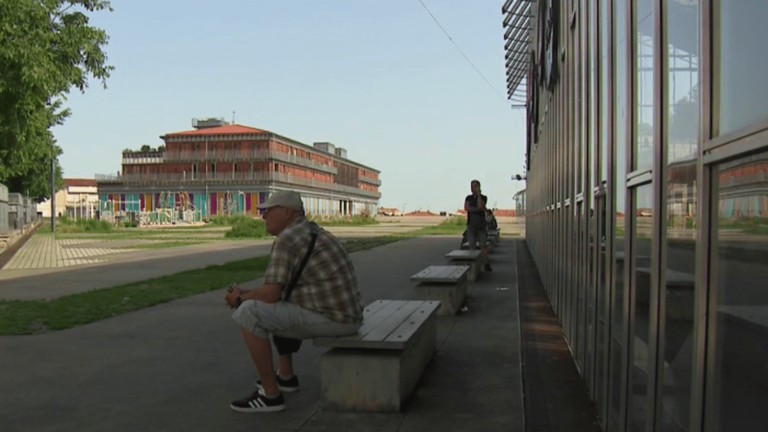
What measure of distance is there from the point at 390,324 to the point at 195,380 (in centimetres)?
157

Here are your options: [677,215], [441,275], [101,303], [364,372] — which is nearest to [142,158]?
[101,303]

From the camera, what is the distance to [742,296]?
185 centimetres

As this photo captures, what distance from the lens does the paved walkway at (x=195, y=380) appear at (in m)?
4.66

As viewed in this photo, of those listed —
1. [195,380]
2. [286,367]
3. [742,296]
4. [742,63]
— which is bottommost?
[195,380]

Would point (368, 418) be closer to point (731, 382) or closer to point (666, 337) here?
point (666, 337)

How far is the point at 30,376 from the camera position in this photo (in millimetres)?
5918

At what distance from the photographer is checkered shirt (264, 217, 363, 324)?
4.85m

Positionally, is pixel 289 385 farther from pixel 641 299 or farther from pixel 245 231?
pixel 245 231

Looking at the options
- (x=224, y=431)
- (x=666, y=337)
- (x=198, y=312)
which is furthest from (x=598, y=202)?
(x=198, y=312)

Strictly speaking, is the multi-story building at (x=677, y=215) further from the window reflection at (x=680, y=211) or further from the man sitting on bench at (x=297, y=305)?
the man sitting on bench at (x=297, y=305)

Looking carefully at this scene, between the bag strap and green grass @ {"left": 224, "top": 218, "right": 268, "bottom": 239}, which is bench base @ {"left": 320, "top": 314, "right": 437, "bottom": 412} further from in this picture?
Answer: green grass @ {"left": 224, "top": 218, "right": 268, "bottom": 239}

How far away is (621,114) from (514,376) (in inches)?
98.6

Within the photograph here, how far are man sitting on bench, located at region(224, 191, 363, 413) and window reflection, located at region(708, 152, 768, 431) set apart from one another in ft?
10.1

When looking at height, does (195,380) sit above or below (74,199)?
below
